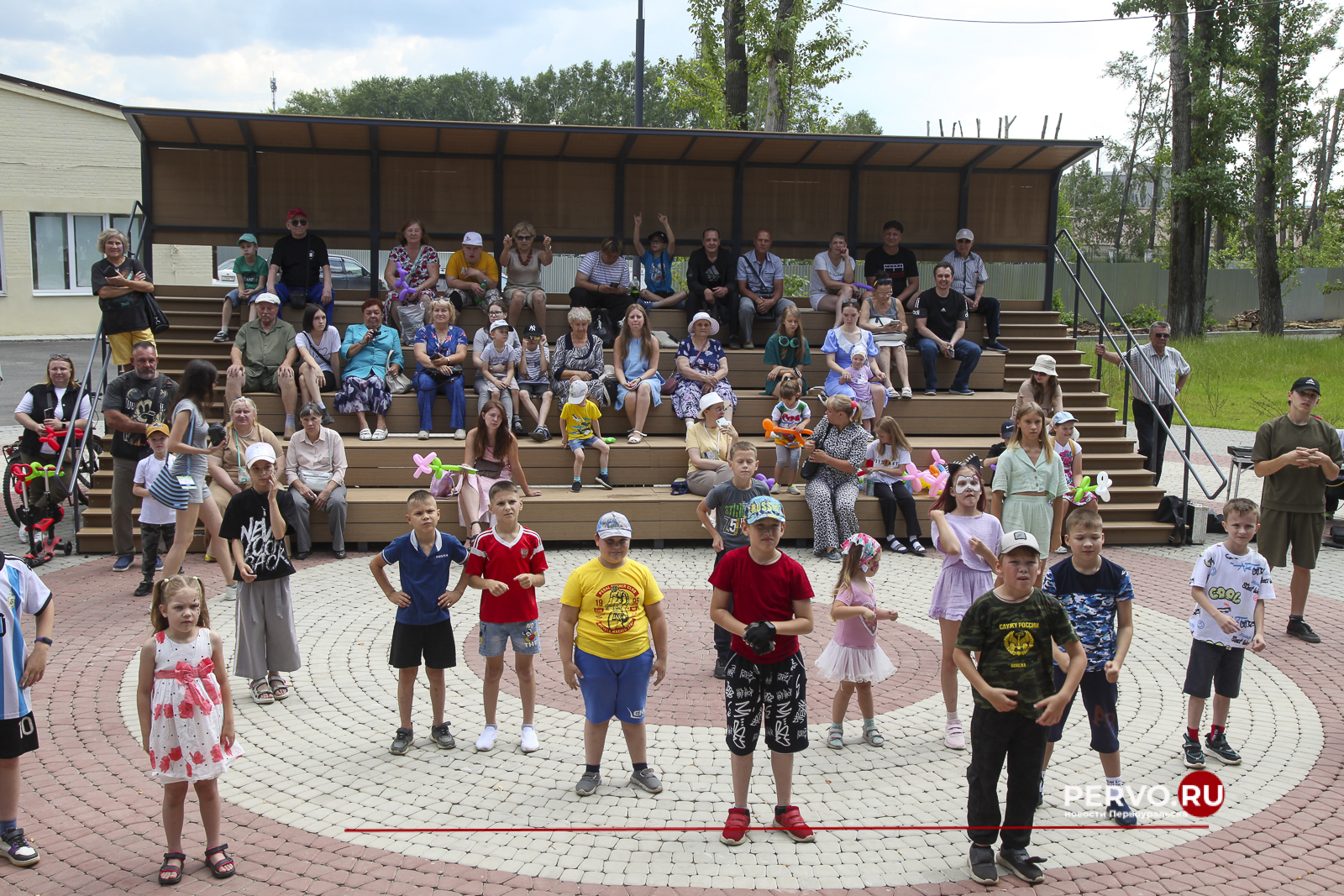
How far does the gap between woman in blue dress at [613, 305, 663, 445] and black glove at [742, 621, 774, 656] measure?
767 cm

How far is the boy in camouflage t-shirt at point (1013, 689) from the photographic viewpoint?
4637mm

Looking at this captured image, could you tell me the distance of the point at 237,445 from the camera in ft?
30.4

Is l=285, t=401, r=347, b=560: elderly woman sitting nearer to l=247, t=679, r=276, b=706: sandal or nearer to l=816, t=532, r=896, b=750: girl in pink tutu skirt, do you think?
l=247, t=679, r=276, b=706: sandal

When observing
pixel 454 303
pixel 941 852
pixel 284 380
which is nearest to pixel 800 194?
pixel 454 303

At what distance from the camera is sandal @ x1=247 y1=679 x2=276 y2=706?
689 centimetres

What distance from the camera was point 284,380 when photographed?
468 inches

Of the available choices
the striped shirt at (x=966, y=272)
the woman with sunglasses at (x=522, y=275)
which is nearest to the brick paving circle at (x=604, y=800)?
the woman with sunglasses at (x=522, y=275)

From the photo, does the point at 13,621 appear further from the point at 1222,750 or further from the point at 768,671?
the point at 1222,750

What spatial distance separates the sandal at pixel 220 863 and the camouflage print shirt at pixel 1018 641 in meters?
3.52

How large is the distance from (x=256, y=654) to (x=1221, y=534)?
1122 cm

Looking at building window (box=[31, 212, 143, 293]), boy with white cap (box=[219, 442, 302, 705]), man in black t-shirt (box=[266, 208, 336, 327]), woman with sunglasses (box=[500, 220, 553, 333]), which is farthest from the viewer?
building window (box=[31, 212, 143, 293])

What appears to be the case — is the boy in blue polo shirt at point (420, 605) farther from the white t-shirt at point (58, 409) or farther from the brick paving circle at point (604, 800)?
the white t-shirt at point (58, 409)

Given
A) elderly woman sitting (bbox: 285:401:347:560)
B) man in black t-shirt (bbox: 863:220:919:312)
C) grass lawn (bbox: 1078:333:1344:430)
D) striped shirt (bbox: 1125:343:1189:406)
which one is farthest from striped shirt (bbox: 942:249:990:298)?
elderly woman sitting (bbox: 285:401:347:560)

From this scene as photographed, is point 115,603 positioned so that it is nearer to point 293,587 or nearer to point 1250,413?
point 293,587
